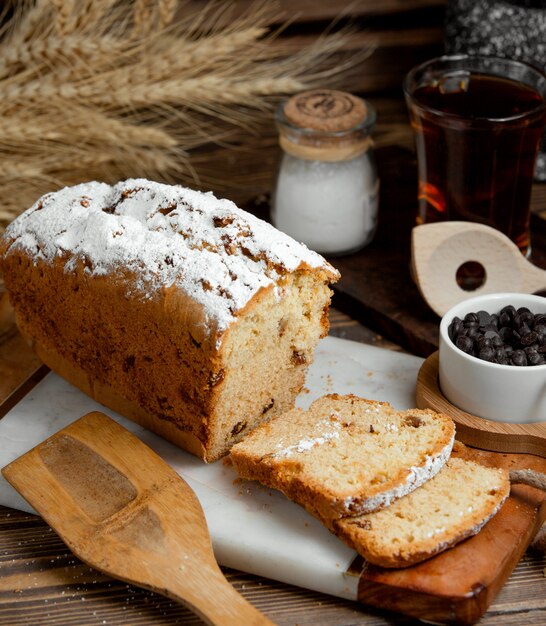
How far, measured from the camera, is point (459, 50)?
129 inches

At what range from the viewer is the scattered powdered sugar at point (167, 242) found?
6.50 ft

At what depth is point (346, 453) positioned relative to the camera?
1.98 metres

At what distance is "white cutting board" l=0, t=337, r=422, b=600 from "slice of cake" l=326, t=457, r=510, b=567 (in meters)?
0.08

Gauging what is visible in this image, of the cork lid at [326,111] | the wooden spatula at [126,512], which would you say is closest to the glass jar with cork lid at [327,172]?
the cork lid at [326,111]

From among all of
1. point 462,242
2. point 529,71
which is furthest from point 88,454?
point 529,71

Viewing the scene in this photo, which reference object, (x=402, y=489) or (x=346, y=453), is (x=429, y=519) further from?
(x=346, y=453)

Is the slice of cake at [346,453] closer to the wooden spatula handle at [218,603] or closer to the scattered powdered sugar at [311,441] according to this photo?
the scattered powdered sugar at [311,441]

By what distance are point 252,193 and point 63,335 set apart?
53.5 inches

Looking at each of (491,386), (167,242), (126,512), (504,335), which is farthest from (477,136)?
(126,512)

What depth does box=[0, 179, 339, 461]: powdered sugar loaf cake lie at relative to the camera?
1.98 metres

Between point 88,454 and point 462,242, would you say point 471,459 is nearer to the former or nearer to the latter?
point 462,242

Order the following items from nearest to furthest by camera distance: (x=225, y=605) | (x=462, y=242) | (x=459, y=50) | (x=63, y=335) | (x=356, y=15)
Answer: (x=225, y=605) < (x=63, y=335) < (x=462, y=242) < (x=459, y=50) < (x=356, y=15)

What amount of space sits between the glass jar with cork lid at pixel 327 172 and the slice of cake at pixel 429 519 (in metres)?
1.15

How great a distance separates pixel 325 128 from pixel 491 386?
3.48 ft
